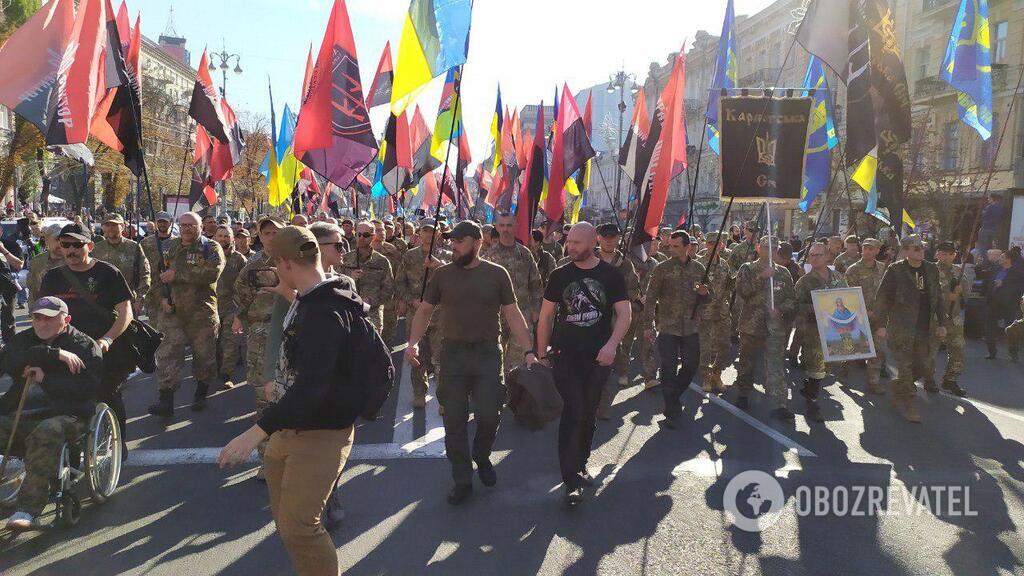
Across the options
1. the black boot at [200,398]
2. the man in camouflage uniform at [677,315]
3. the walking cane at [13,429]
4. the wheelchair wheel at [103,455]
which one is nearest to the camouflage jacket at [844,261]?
the man in camouflage uniform at [677,315]

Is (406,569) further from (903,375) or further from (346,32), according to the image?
(346,32)

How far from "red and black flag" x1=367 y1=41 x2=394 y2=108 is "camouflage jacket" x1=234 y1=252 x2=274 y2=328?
765 centimetres

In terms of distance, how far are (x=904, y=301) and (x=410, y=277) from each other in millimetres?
5514

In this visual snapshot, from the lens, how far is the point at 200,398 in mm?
7480

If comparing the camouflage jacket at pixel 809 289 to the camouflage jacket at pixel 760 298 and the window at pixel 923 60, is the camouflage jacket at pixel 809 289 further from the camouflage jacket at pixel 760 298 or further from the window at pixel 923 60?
the window at pixel 923 60

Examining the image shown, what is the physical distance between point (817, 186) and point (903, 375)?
498cm

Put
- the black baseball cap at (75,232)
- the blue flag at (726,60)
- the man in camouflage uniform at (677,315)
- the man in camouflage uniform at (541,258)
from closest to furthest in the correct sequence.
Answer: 1. the black baseball cap at (75,232)
2. the man in camouflage uniform at (677,315)
3. the man in camouflage uniform at (541,258)
4. the blue flag at (726,60)

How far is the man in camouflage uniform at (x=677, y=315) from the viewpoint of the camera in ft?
23.7

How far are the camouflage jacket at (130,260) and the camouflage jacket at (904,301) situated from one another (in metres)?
7.86

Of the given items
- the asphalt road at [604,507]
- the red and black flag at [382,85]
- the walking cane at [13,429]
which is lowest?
the asphalt road at [604,507]

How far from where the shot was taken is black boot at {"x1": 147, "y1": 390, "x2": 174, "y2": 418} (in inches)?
276

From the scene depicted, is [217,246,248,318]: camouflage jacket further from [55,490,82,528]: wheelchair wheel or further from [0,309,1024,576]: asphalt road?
[55,490,82,528]: wheelchair wheel

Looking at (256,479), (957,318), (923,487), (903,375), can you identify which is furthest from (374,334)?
(957,318)

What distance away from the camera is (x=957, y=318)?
29.9 ft
